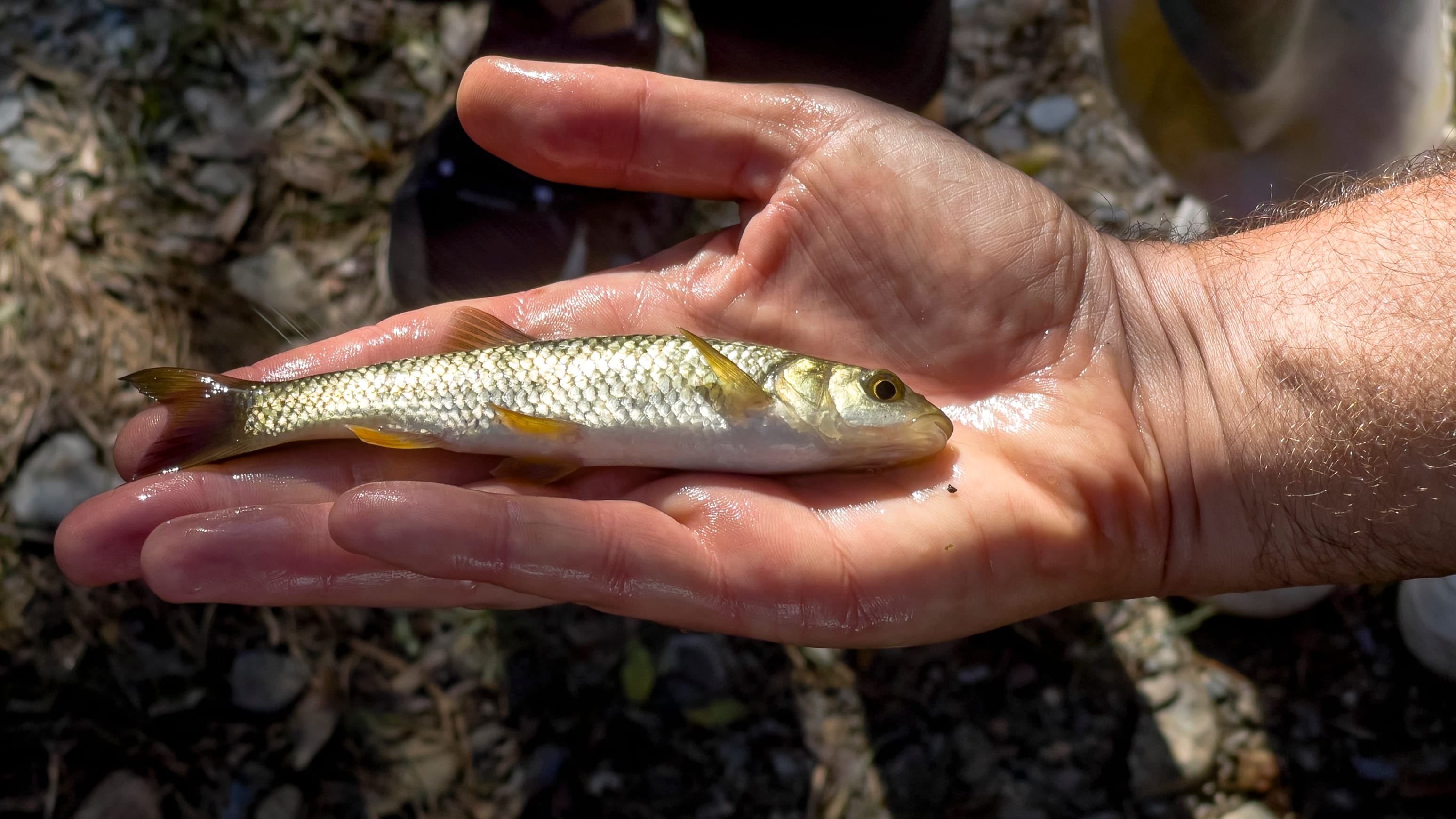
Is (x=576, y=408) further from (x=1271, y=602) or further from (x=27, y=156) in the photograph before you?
(x=27, y=156)

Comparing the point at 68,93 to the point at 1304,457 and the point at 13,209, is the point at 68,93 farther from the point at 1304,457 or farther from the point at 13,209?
the point at 1304,457

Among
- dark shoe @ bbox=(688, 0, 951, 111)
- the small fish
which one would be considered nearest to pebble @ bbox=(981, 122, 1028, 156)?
dark shoe @ bbox=(688, 0, 951, 111)

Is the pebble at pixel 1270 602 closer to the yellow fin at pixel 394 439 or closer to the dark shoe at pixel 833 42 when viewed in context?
the dark shoe at pixel 833 42

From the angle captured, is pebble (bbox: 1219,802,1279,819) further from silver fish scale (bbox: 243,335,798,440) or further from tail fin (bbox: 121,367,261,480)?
tail fin (bbox: 121,367,261,480)

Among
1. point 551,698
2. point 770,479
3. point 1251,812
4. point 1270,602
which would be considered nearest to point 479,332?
point 770,479

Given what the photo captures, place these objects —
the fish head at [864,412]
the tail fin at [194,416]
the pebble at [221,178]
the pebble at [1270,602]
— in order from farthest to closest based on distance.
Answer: the pebble at [221,178] → the pebble at [1270,602] → the tail fin at [194,416] → the fish head at [864,412]

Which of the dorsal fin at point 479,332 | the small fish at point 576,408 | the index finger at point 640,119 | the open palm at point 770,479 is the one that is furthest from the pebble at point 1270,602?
the dorsal fin at point 479,332
